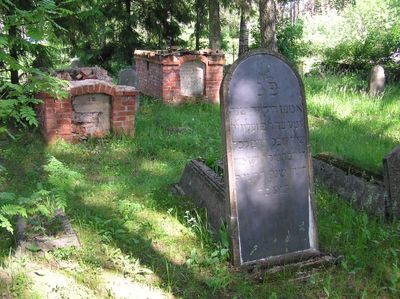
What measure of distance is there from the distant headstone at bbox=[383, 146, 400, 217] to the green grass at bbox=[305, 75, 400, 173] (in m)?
1.07

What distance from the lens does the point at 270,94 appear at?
12.5ft

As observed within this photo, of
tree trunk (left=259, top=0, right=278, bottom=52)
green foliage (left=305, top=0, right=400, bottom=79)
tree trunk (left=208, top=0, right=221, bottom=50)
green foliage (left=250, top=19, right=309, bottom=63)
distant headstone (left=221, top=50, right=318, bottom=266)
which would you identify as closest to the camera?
distant headstone (left=221, top=50, right=318, bottom=266)

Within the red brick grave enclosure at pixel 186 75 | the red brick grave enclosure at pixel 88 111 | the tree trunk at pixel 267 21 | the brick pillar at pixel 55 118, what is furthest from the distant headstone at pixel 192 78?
the brick pillar at pixel 55 118

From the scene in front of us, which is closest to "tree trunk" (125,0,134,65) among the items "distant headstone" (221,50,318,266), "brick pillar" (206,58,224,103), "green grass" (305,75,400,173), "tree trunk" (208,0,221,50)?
"tree trunk" (208,0,221,50)

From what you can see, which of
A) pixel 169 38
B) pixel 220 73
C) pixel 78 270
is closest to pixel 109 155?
pixel 78 270

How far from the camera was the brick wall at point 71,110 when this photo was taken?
24.1 feet

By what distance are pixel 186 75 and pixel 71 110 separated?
4.20 metres

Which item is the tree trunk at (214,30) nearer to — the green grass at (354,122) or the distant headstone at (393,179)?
the green grass at (354,122)

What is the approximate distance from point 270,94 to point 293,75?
0.30 m

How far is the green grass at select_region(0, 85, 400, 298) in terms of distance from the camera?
11.6 feet

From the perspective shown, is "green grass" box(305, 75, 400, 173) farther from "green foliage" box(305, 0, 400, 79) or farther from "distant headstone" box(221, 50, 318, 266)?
"green foliage" box(305, 0, 400, 79)

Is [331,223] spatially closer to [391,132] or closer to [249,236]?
[249,236]

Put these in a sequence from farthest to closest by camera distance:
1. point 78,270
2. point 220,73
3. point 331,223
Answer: point 220,73
point 331,223
point 78,270

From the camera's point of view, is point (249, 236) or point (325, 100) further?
point (325, 100)
